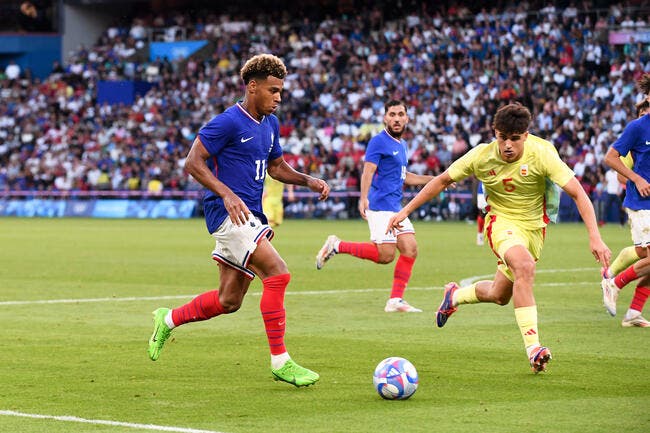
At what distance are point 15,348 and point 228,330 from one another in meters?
2.29

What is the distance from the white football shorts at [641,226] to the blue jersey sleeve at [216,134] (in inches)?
203

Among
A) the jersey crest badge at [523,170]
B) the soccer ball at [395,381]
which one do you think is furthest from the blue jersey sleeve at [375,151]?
the soccer ball at [395,381]

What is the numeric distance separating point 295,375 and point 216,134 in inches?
72.1

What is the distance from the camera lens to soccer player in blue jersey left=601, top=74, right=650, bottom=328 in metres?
12.3

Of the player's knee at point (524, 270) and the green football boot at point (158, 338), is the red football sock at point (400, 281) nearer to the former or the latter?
the player's knee at point (524, 270)

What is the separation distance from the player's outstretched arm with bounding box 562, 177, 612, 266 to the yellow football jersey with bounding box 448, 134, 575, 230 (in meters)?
0.13

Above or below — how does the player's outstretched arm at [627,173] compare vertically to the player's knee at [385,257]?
above

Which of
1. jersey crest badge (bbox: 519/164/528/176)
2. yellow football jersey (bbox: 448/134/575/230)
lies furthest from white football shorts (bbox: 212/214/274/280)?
jersey crest badge (bbox: 519/164/528/176)

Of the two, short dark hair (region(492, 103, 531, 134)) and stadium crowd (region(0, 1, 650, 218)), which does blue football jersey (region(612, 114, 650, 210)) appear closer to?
short dark hair (region(492, 103, 531, 134))

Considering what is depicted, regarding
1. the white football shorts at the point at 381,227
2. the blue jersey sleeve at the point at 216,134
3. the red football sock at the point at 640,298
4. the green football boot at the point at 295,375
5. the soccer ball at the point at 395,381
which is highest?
the blue jersey sleeve at the point at 216,134

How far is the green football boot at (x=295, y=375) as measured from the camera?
855 cm

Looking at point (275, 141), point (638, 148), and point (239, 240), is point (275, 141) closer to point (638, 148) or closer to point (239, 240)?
point (239, 240)

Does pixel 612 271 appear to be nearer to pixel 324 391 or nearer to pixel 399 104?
pixel 399 104

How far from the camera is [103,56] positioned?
58.0 m
